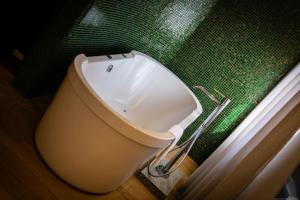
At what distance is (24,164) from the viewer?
205cm

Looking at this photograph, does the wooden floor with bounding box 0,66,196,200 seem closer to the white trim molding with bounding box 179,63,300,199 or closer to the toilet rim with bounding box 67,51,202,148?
the white trim molding with bounding box 179,63,300,199

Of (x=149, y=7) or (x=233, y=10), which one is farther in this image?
(x=233, y=10)

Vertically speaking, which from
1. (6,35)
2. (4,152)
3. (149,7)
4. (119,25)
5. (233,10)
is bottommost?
(4,152)

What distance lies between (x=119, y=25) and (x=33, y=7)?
71 cm

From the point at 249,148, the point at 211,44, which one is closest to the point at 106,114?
the point at 249,148

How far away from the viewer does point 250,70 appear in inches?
128

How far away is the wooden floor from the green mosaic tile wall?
0.16 meters

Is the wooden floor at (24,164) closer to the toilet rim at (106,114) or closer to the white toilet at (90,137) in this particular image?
the white toilet at (90,137)

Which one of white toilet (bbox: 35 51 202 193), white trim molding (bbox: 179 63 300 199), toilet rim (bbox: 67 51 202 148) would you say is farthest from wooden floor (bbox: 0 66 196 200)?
toilet rim (bbox: 67 51 202 148)

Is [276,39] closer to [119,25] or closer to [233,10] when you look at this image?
[233,10]

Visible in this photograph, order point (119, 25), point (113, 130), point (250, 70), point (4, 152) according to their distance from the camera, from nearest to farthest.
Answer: point (113, 130) < point (4, 152) < point (119, 25) < point (250, 70)

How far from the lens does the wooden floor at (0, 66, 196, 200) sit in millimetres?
1919

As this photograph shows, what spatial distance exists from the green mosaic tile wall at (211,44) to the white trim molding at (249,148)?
550 mm

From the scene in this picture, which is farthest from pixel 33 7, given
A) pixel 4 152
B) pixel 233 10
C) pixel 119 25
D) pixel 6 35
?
pixel 233 10
